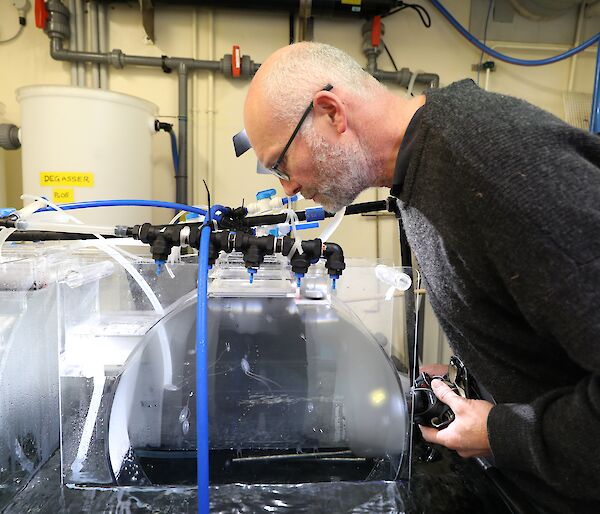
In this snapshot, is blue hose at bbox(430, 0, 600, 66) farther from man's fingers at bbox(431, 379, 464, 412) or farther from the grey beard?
man's fingers at bbox(431, 379, 464, 412)

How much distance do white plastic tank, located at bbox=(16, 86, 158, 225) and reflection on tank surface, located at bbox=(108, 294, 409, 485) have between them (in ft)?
2.56

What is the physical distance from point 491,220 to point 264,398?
Result: 24.3 inches

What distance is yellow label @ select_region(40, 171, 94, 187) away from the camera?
4.66 feet

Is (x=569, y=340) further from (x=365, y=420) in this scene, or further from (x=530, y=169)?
(x=365, y=420)

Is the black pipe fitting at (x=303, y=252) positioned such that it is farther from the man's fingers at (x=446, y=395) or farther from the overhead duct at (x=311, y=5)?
the overhead duct at (x=311, y=5)

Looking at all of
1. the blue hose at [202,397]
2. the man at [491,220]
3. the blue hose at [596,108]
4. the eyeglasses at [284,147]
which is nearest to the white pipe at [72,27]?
the eyeglasses at [284,147]

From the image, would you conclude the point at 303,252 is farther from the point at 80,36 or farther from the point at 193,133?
the point at 80,36

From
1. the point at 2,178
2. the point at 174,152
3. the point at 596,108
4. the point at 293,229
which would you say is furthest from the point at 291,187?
the point at 596,108

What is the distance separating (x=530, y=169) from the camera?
473 mm

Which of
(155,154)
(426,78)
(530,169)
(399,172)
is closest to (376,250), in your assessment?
(426,78)

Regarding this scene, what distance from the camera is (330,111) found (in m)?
0.71

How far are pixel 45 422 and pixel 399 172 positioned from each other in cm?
87

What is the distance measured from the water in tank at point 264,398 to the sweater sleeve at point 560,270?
1.03 feet

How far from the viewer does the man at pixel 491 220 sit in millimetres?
462
